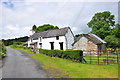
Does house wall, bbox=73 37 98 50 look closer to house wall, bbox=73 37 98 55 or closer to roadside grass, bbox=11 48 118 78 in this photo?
house wall, bbox=73 37 98 55

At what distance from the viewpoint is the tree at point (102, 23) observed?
43.6m

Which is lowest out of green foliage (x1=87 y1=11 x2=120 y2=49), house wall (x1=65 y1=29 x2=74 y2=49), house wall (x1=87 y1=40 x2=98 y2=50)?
house wall (x1=87 y1=40 x2=98 y2=50)

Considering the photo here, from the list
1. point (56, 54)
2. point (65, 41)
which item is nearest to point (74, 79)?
point (56, 54)

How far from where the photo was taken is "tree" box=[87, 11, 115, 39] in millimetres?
43591

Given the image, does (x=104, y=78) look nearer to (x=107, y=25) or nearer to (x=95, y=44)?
(x=95, y=44)

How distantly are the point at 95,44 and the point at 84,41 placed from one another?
3.22m

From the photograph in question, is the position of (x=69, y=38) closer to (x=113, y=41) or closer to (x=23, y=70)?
(x=113, y=41)

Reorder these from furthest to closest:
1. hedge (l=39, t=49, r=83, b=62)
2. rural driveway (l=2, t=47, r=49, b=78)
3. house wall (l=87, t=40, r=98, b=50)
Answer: house wall (l=87, t=40, r=98, b=50) < hedge (l=39, t=49, r=83, b=62) < rural driveway (l=2, t=47, r=49, b=78)

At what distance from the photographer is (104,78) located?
8.79 metres

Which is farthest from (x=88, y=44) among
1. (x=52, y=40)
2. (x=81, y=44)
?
(x=52, y=40)

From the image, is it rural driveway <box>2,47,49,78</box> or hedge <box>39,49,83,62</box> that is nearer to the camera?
rural driveway <box>2,47,49,78</box>

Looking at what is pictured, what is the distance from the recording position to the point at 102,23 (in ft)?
144

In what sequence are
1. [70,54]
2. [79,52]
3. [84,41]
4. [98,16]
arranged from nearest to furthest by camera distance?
[79,52] < [70,54] < [84,41] < [98,16]

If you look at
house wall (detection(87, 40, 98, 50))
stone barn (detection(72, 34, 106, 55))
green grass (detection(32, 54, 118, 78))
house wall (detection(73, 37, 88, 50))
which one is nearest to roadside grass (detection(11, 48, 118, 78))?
green grass (detection(32, 54, 118, 78))
